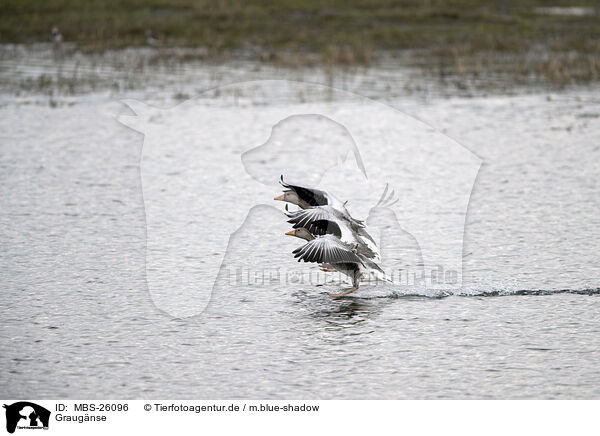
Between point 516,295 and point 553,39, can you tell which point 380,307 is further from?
point 553,39

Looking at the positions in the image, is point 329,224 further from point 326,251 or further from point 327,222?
point 326,251

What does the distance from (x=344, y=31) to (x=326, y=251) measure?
25912mm

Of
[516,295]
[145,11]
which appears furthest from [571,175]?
[145,11]

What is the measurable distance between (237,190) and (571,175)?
15.7ft

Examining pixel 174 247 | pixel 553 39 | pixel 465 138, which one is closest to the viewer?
pixel 174 247

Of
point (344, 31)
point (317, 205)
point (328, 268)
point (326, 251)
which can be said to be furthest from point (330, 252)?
point (344, 31)

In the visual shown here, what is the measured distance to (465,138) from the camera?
17.5 metres

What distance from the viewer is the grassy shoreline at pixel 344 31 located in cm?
2786
